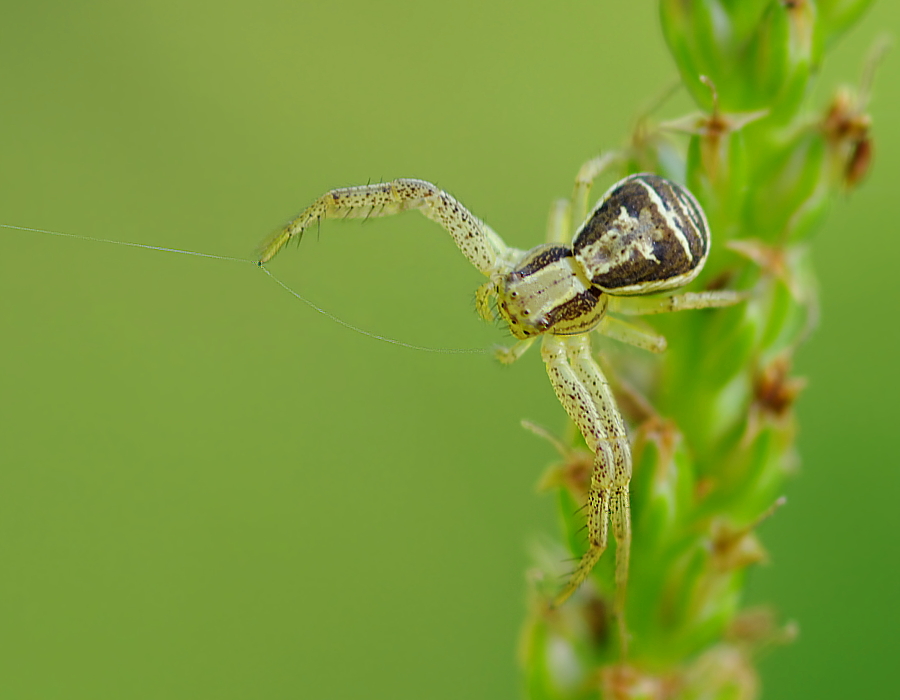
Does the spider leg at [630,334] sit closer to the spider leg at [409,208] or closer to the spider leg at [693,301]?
the spider leg at [693,301]

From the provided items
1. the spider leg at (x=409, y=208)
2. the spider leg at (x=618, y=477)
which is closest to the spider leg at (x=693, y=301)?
the spider leg at (x=618, y=477)

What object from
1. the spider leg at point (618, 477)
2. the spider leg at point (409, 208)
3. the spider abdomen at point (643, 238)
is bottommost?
the spider leg at point (618, 477)

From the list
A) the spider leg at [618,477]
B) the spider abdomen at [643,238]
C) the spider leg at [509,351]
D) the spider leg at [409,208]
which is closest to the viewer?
the spider leg at [618,477]

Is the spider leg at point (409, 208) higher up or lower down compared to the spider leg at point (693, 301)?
higher up

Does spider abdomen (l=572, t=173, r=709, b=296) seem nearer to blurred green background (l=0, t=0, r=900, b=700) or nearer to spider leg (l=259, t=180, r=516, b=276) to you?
spider leg (l=259, t=180, r=516, b=276)

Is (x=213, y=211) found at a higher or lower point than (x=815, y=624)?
higher

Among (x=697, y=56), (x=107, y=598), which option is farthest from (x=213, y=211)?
(x=697, y=56)

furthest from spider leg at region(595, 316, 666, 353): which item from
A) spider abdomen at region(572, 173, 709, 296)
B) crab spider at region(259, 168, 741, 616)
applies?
spider abdomen at region(572, 173, 709, 296)

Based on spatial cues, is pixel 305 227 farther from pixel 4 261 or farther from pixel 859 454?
pixel 859 454
